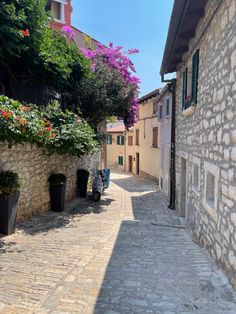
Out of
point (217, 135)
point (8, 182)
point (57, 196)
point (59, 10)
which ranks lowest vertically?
point (57, 196)

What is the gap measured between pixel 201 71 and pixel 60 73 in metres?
5.29

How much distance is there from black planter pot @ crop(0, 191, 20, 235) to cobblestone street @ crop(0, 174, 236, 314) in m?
0.22

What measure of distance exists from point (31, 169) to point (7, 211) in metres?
1.92

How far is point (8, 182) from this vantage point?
580cm

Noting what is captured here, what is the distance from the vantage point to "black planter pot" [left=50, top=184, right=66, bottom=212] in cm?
868

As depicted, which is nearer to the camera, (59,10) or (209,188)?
(209,188)

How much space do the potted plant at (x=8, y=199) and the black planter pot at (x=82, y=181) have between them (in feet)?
18.1

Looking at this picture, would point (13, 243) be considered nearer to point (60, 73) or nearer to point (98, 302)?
point (98, 302)

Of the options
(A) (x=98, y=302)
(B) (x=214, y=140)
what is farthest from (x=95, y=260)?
(B) (x=214, y=140)

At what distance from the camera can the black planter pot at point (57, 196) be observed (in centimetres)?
868

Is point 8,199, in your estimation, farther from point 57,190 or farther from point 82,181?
point 82,181

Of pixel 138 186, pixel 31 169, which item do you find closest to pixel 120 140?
pixel 138 186

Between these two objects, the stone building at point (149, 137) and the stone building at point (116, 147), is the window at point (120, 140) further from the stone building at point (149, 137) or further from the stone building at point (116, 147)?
the stone building at point (149, 137)

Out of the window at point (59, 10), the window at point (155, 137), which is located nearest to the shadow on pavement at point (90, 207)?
the window at point (155, 137)
